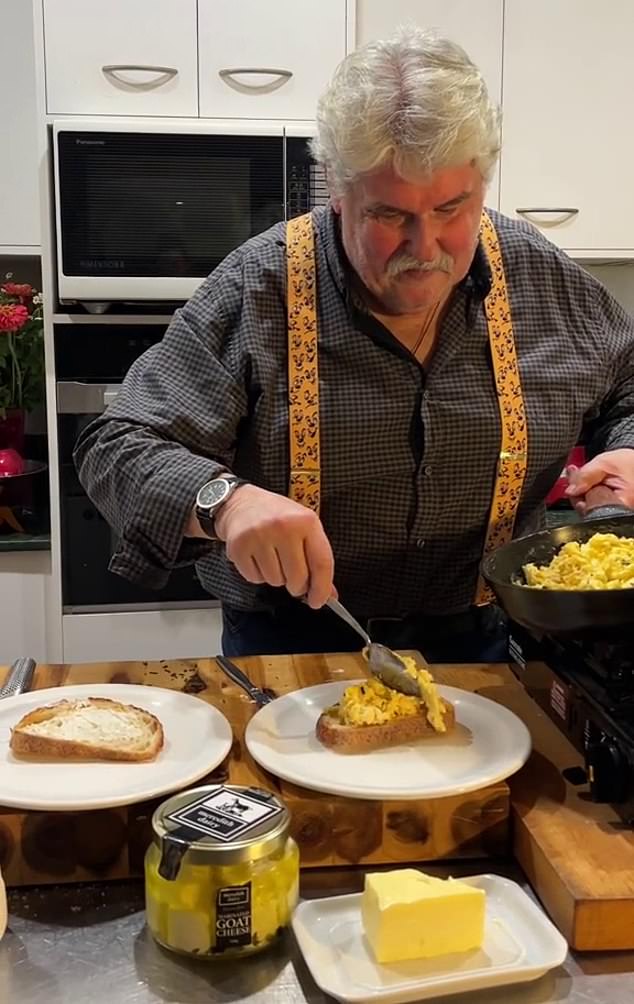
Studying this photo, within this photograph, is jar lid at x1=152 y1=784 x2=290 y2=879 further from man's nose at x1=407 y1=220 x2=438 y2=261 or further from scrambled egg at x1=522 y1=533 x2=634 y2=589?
man's nose at x1=407 y1=220 x2=438 y2=261

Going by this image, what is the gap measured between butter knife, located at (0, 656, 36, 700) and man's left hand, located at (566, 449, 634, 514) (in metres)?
0.71

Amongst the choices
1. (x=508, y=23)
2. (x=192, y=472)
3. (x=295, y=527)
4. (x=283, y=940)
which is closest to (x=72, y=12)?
(x=508, y=23)

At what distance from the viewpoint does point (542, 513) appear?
5.02 ft

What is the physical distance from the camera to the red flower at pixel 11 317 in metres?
2.32

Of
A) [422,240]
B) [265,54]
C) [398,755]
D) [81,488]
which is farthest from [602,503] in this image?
[265,54]

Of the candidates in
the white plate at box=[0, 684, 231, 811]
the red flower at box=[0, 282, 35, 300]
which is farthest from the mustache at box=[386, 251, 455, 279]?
the red flower at box=[0, 282, 35, 300]

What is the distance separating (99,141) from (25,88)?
14.5 inches

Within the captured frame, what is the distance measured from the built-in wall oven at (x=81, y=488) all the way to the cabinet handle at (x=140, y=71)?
19.7 inches

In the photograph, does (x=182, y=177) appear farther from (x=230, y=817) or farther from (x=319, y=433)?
(x=230, y=817)

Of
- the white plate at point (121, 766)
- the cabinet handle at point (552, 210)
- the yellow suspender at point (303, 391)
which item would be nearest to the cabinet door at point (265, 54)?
the cabinet handle at point (552, 210)

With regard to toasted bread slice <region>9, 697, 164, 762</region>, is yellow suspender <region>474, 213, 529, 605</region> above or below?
above

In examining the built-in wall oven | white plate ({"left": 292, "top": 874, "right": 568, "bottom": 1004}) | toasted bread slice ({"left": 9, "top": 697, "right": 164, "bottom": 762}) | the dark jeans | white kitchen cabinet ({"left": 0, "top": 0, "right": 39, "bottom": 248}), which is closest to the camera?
white plate ({"left": 292, "top": 874, "right": 568, "bottom": 1004})

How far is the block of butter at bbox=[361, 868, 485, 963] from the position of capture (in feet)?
2.43

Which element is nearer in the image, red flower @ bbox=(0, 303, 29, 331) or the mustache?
the mustache
